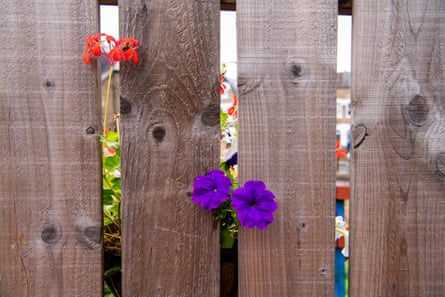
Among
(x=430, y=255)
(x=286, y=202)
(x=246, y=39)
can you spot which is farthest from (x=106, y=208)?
(x=430, y=255)

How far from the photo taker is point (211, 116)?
1043 millimetres

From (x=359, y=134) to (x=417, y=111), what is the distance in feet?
0.55

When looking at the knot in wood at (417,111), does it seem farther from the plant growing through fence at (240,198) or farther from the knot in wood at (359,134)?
the plant growing through fence at (240,198)

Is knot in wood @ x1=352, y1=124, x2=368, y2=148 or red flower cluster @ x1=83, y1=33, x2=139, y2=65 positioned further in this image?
knot in wood @ x1=352, y1=124, x2=368, y2=148

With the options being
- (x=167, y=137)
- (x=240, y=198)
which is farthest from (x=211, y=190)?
(x=167, y=137)

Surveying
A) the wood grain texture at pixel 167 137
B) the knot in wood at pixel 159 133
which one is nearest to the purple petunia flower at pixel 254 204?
the wood grain texture at pixel 167 137

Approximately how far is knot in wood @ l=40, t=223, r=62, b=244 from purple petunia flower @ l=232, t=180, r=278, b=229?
0.47 m

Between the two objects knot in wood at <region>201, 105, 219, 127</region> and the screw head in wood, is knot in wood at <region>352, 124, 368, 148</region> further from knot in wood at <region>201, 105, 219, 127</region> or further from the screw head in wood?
knot in wood at <region>201, 105, 219, 127</region>

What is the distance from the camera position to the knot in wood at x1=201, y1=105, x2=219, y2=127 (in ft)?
3.43

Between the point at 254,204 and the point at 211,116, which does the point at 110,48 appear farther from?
the point at 254,204

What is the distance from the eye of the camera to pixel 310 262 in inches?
42.8

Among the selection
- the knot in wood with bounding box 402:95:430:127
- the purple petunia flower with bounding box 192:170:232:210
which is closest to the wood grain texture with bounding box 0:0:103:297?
the purple petunia flower with bounding box 192:170:232:210

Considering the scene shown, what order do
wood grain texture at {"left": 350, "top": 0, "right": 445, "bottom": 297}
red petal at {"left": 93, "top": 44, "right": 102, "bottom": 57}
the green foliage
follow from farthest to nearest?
1. the green foliage
2. wood grain texture at {"left": 350, "top": 0, "right": 445, "bottom": 297}
3. red petal at {"left": 93, "top": 44, "right": 102, "bottom": 57}

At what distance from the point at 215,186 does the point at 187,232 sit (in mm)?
150
